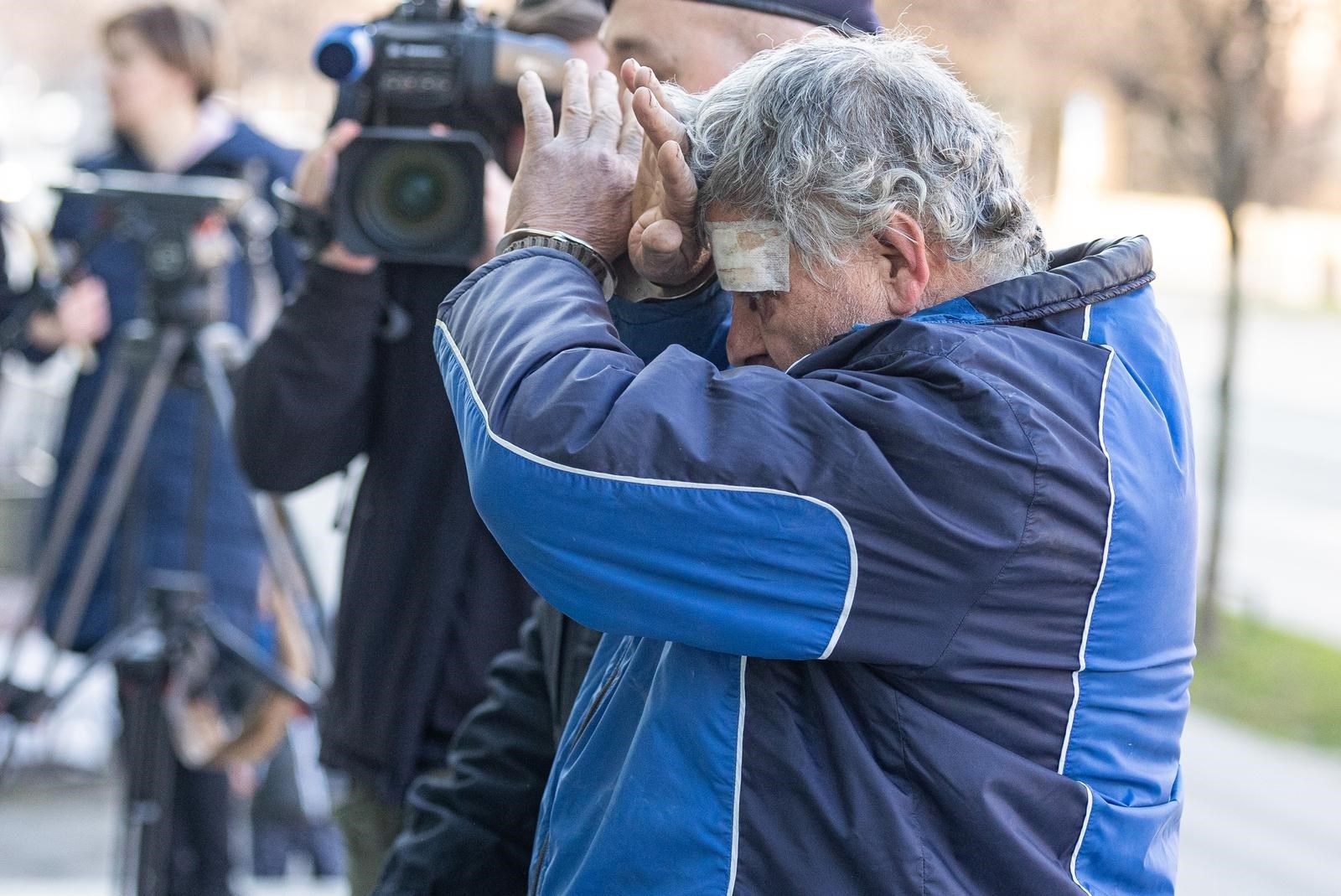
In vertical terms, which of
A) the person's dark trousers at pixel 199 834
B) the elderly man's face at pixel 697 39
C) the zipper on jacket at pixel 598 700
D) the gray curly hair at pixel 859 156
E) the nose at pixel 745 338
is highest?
the elderly man's face at pixel 697 39

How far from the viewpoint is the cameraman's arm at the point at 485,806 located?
168 cm

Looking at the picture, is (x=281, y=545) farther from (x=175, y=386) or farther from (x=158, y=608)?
(x=175, y=386)

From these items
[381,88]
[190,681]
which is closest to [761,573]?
[381,88]

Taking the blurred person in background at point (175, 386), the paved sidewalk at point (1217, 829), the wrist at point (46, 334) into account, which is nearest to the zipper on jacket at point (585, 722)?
the blurred person in background at point (175, 386)

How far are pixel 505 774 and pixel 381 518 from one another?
2.08ft

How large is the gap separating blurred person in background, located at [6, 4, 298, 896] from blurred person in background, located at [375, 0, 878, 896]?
5.74 feet

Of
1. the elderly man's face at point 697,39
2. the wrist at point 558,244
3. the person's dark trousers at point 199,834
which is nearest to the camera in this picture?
the wrist at point 558,244

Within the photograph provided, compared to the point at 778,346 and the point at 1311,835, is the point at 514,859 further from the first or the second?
the point at 1311,835

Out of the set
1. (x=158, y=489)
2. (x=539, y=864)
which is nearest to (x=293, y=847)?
(x=158, y=489)

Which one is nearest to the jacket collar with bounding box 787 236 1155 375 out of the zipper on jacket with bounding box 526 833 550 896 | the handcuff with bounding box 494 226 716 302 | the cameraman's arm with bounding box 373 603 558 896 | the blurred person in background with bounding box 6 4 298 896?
the handcuff with bounding box 494 226 716 302

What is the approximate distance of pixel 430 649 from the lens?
85.0 inches

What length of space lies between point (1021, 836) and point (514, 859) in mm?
701

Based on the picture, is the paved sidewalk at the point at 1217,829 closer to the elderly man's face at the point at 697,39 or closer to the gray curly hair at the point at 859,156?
the elderly man's face at the point at 697,39

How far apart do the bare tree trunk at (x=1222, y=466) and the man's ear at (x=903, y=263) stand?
4375 millimetres
